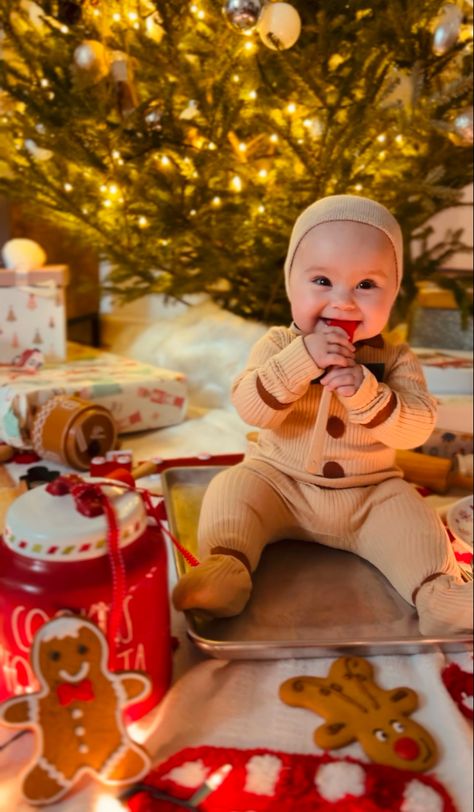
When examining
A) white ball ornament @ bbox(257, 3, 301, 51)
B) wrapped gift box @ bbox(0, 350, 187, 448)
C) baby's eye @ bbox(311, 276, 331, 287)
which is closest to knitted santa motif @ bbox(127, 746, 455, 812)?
baby's eye @ bbox(311, 276, 331, 287)

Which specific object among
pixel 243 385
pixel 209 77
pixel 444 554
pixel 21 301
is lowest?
pixel 444 554

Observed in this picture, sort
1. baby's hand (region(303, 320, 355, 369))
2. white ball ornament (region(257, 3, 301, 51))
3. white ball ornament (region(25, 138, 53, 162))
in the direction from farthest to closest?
1. white ball ornament (region(25, 138, 53, 162))
2. white ball ornament (region(257, 3, 301, 51))
3. baby's hand (region(303, 320, 355, 369))

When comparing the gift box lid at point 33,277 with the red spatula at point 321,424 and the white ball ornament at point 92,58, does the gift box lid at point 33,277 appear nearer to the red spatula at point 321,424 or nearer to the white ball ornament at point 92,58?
the white ball ornament at point 92,58

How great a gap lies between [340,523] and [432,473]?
358mm

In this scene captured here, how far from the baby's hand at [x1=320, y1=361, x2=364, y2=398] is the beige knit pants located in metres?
0.13

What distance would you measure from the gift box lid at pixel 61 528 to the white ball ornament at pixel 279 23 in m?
0.75

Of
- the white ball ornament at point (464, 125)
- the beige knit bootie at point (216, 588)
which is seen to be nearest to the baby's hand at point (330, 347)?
the beige knit bootie at point (216, 588)

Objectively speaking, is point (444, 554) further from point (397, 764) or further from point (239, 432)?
point (239, 432)

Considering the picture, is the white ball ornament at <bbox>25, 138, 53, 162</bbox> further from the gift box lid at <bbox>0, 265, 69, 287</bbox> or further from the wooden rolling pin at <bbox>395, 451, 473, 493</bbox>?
the wooden rolling pin at <bbox>395, 451, 473, 493</bbox>

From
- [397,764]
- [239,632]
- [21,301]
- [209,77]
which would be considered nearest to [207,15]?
[209,77]

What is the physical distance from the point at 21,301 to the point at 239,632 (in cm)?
94

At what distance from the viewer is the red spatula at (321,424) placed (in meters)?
0.70

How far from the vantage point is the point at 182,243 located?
52.2 inches

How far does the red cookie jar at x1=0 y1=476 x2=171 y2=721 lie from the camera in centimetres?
47
